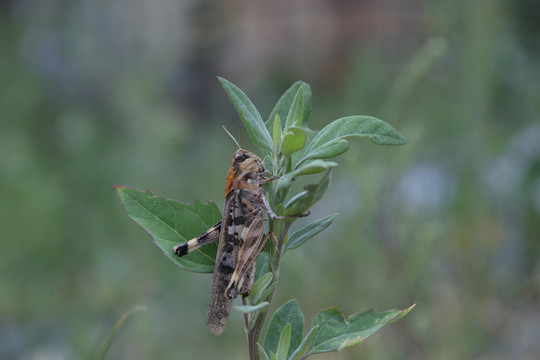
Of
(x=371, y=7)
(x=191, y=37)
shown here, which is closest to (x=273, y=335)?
(x=191, y=37)

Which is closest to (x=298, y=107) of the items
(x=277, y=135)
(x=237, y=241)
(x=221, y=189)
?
(x=277, y=135)

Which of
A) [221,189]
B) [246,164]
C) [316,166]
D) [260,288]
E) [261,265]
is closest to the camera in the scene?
[316,166]

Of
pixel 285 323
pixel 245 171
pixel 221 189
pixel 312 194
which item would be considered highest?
pixel 312 194

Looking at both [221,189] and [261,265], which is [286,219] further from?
[221,189]

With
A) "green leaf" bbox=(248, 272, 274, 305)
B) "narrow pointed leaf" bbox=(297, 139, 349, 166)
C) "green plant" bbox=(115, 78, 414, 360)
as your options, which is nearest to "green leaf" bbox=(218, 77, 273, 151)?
"green plant" bbox=(115, 78, 414, 360)

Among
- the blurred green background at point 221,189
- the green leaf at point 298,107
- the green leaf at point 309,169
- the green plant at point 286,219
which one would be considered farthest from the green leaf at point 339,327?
the blurred green background at point 221,189

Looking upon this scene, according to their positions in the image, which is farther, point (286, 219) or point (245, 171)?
point (245, 171)

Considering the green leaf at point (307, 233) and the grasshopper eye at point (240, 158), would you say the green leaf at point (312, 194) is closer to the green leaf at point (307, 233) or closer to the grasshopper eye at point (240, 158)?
the green leaf at point (307, 233)

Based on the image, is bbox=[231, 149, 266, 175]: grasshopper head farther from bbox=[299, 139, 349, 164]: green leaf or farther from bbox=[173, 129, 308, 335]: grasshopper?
bbox=[299, 139, 349, 164]: green leaf
